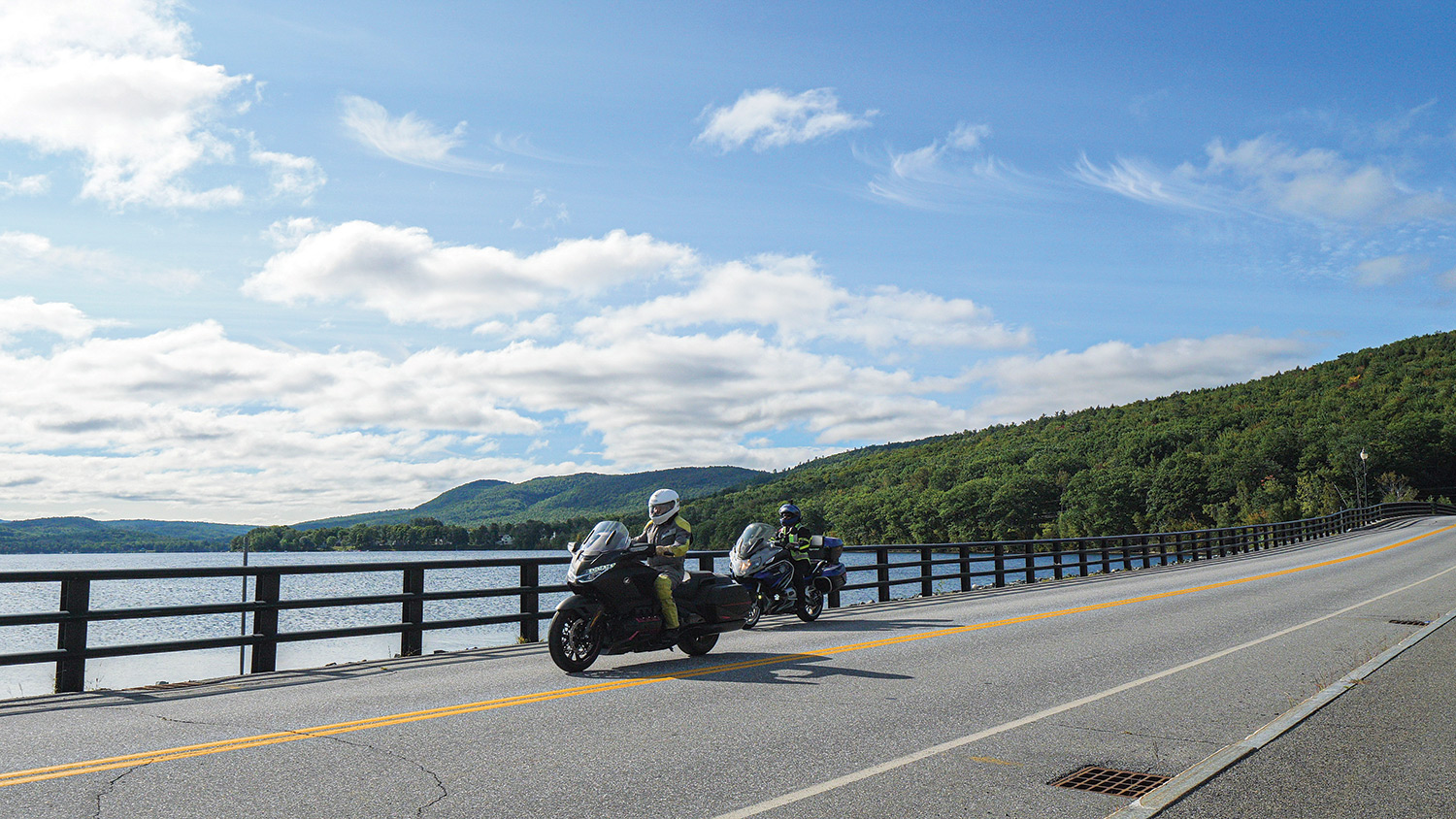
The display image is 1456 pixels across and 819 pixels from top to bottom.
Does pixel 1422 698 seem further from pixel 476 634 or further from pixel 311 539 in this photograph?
pixel 311 539

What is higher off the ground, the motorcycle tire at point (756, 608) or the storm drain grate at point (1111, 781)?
the motorcycle tire at point (756, 608)

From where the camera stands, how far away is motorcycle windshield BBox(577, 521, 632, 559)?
9.87 meters

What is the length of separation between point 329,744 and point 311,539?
11735 cm

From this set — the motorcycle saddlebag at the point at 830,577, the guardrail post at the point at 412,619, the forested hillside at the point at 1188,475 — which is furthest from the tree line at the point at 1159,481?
the guardrail post at the point at 412,619

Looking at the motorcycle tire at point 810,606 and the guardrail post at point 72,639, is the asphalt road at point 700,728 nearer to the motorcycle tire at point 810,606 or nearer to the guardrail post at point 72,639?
the guardrail post at point 72,639

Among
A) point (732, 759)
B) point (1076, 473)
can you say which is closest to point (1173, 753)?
point (732, 759)

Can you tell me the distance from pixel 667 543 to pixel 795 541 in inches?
185

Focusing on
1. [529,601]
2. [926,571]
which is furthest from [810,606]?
[926,571]

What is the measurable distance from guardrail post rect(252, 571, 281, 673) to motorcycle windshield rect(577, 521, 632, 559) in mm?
3539

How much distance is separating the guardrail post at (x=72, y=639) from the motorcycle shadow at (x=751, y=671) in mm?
4789

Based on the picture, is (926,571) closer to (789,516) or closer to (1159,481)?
(789,516)

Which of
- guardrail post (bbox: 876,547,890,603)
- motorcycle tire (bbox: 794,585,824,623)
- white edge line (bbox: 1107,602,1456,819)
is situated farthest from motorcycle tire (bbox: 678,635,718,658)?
guardrail post (bbox: 876,547,890,603)

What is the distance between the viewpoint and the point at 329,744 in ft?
20.7

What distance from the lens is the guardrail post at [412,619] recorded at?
11602 mm
